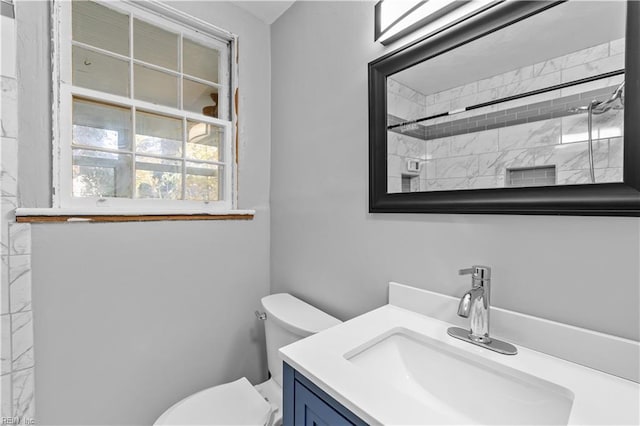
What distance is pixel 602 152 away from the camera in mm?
641

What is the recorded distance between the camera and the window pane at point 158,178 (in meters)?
1.36

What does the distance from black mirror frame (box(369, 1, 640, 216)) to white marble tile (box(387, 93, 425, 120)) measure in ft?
0.09

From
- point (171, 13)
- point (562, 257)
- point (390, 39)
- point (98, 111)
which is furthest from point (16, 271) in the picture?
point (562, 257)

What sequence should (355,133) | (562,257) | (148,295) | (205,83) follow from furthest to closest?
(205,83) → (148,295) → (355,133) → (562,257)

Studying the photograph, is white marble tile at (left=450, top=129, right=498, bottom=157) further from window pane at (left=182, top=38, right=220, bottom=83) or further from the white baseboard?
window pane at (left=182, top=38, right=220, bottom=83)

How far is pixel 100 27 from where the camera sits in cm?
128

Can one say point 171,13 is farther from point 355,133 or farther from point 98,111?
point 355,133

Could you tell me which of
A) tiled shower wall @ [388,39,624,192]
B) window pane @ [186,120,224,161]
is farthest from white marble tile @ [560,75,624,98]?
window pane @ [186,120,224,161]


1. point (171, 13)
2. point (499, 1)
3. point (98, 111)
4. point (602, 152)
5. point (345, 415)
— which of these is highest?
point (171, 13)

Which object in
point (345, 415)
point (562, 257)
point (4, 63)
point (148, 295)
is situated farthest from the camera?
point (148, 295)

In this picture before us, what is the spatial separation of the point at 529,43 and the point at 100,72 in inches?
65.0

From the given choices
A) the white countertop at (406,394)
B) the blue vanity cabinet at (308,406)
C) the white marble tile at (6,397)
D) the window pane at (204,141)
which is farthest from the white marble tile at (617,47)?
the white marble tile at (6,397)

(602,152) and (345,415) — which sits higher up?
(602,152)

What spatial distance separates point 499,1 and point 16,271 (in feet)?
5.97
